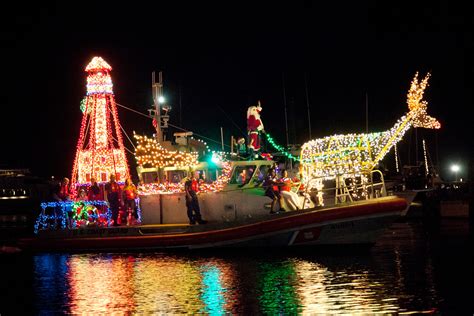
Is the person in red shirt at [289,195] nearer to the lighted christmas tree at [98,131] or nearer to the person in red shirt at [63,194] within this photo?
the person in red shirt at [63,194]

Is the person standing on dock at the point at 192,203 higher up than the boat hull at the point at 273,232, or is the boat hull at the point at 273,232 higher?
the person standing on dock at the point at 192,203

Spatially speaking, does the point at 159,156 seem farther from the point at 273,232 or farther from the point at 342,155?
the point at 342,155

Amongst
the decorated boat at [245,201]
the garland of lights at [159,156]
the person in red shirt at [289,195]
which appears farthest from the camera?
the garland of lights at [159,156]

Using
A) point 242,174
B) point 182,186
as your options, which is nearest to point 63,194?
point 182,186

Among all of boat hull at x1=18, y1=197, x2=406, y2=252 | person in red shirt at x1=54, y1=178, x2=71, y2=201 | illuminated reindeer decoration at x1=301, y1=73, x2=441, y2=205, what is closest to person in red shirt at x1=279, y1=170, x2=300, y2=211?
illuminated reindeer decoration at x1=301, y1=73, x2=441, y2=205

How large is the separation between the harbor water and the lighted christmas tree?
3.94 meters

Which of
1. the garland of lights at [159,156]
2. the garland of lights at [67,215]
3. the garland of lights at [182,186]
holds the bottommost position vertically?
the garland of lights at [67,215]

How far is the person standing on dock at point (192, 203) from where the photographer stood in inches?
840

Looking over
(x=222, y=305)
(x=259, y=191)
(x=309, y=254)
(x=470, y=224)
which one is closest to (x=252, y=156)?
(x=259, y=191)

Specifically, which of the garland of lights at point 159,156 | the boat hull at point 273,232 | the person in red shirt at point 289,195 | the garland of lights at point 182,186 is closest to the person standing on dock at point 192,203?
the boat hull at point 273,232

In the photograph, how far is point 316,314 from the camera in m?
12.9

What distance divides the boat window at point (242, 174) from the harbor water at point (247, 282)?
191 centimetres

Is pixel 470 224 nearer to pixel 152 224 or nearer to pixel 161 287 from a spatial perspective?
pixel 152 224

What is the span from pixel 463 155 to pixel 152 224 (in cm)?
3751
